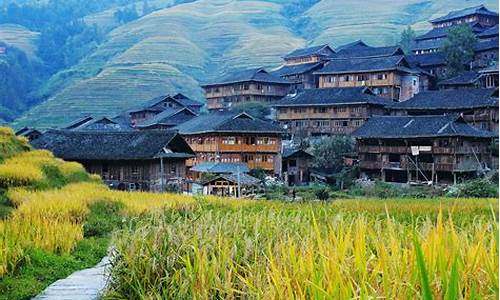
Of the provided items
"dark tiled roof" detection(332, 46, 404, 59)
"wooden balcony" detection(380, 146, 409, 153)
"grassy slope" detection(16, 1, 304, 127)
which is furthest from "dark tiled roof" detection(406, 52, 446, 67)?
"grassy slope" detection(16, 1, 304, 127)

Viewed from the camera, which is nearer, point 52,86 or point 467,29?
point 467,29

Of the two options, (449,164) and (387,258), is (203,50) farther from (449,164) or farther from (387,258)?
(387,258)

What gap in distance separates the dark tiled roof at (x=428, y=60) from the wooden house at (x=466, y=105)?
11.7 metres

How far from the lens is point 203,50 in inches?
3984

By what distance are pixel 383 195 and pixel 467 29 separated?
2311 centimetres

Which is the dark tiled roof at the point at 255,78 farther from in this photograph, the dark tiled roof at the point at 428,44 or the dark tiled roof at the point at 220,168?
the dark tiled roof at the point at 220,168

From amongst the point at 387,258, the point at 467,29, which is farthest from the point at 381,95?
the point at 387,258

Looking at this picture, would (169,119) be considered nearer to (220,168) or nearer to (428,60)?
(220,168)

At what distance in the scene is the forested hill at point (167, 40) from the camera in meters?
74.7

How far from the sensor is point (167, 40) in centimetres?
9944

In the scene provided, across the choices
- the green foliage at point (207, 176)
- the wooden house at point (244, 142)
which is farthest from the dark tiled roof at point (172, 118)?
the green foliage at point (207, 176)

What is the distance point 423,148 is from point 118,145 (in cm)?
1709

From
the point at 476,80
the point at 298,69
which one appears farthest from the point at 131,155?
the point at 298,69

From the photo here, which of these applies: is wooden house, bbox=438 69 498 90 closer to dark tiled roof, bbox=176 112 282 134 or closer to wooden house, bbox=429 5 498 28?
dark tiled roof, bbox=176 112 282 134
